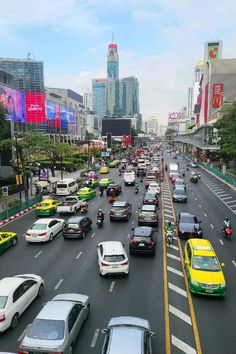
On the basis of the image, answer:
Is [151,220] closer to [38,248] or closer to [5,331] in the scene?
[38,248]

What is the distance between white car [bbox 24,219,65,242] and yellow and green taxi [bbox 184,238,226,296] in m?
10.5

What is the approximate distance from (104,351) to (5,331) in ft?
16.0

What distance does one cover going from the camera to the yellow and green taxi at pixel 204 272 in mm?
15031

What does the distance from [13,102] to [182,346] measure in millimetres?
64758

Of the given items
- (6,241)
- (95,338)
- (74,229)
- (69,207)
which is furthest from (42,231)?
(95,338)

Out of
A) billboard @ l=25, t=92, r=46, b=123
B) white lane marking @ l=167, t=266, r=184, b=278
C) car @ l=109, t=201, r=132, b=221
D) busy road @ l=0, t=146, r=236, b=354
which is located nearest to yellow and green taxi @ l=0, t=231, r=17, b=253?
busy road @ l=0, t=146, r=236, b=354

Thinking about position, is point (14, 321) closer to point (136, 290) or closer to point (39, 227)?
point (136, 290)

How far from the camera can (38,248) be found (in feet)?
76.3

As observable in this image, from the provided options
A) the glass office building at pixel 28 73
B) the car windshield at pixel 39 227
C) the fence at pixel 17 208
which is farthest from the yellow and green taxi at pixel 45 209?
the glass office building at pixel 28 73

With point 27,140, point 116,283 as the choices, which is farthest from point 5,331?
point 27,140

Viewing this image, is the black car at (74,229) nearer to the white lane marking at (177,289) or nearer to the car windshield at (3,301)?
the white lane marking at (177,289)

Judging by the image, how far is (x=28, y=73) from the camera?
157m

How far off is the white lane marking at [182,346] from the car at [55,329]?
336 centimetres

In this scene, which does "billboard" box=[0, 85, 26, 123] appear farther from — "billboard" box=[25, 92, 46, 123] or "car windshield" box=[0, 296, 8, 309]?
"car windshield" box=[0, 296, 8, 309]
